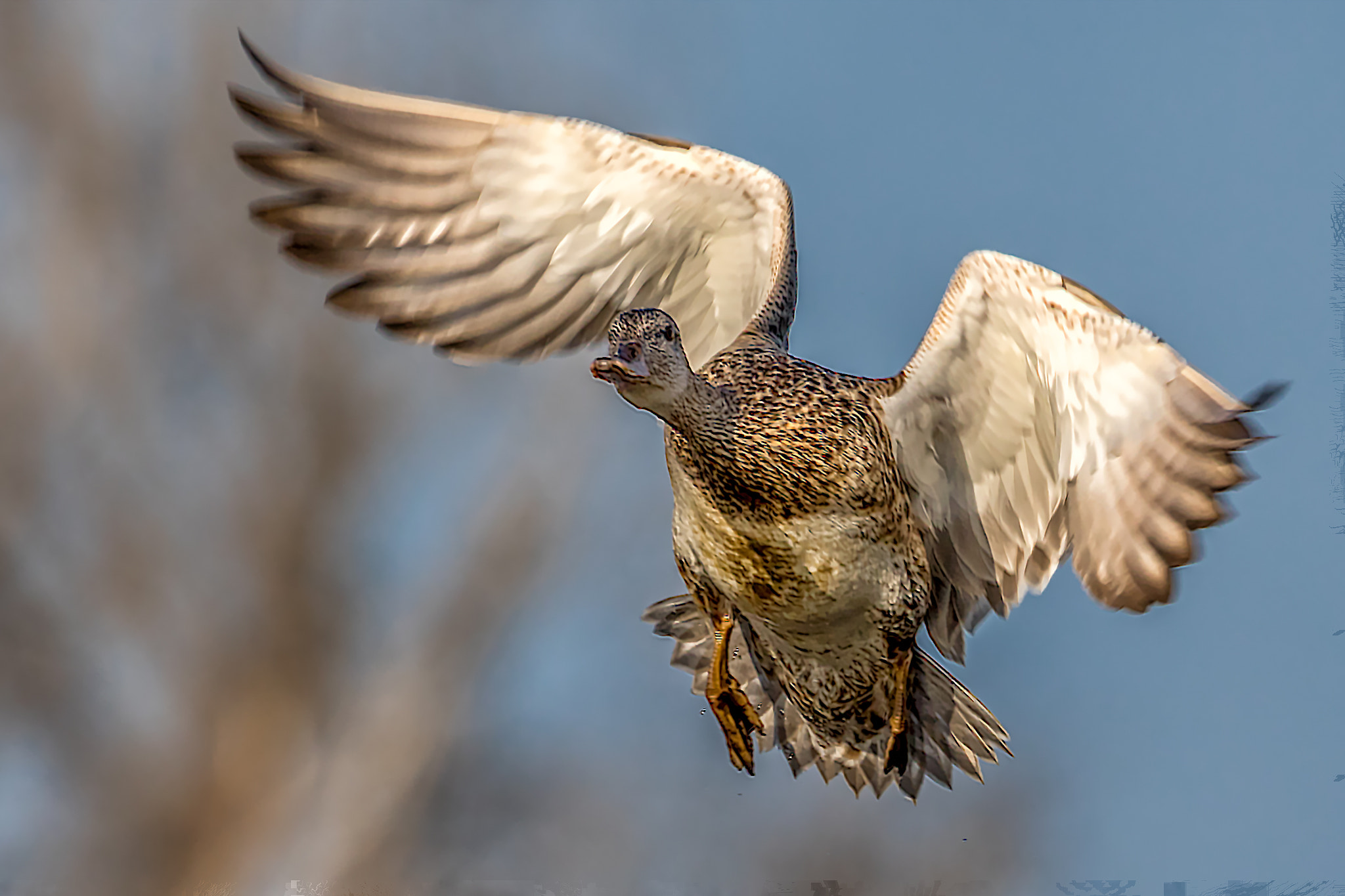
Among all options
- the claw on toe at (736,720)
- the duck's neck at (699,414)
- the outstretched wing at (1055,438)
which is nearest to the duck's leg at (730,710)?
the claw on toe at (736,720)

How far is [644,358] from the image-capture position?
3736mm

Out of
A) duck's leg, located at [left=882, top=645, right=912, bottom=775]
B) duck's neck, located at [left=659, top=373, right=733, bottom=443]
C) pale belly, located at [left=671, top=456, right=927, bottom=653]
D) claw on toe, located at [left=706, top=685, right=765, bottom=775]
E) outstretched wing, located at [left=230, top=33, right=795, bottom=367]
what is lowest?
claw on toe, located at [left=706, top=685, right=765, bottom=775]

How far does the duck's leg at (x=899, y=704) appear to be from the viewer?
455 centimetres

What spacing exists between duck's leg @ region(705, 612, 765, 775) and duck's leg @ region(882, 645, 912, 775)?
0.50 metres

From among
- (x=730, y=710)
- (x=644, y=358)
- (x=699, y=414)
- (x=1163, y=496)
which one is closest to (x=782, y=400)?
(x=699, y=414)

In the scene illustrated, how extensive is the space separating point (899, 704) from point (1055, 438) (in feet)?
3.02

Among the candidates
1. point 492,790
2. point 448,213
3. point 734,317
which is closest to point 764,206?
point 734,317

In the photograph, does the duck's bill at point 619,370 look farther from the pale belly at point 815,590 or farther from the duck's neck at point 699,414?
the pale belly at point 815,590

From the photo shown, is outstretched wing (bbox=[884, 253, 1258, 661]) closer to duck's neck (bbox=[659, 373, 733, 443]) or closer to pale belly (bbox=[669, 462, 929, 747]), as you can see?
pale belly (bbox=[669, 462, 929, 747])

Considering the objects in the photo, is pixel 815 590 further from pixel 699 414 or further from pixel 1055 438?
pixel 1055 438

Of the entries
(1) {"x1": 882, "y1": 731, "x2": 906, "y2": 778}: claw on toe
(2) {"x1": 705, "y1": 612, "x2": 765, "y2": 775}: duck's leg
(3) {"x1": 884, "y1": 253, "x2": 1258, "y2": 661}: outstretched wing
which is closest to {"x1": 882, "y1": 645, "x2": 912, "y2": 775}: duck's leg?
(1) {"x1": 882, "y1": 731, "x2": 906, "y2": 778}: claw on toe

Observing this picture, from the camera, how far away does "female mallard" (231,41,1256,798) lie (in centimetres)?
403

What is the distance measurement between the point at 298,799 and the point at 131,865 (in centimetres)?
118

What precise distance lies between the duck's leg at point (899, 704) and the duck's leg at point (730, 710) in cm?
50
